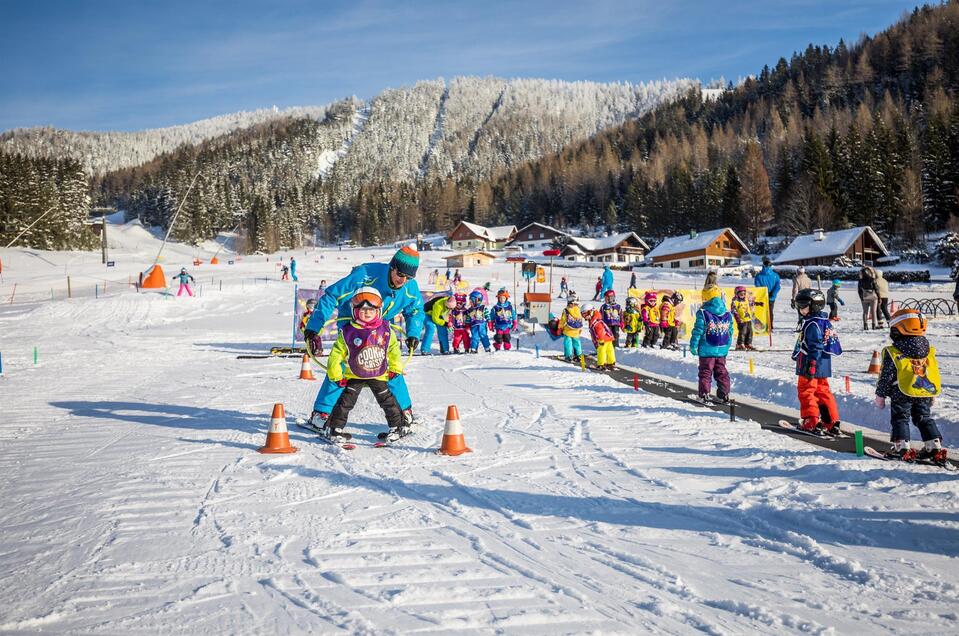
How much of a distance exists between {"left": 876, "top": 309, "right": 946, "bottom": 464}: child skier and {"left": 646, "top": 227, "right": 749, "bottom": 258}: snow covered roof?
198ft

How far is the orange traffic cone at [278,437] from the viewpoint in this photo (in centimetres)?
542

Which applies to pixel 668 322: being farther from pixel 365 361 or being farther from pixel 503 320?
pixel 365 361

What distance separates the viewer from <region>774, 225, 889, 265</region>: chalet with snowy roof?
48.8m

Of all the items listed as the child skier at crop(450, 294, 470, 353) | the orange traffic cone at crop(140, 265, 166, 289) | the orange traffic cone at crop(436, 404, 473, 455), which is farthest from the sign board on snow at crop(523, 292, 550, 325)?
the orange traffic cone at crop(140, 265, 166, 289)

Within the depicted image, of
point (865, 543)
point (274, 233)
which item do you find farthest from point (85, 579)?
point (274, 233)

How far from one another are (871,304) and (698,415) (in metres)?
13.4

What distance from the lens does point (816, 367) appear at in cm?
663

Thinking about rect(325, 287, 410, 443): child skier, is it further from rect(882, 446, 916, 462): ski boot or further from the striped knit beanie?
rect(882, 446, 916, 462): ski boot

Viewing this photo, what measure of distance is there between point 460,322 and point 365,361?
10779mm

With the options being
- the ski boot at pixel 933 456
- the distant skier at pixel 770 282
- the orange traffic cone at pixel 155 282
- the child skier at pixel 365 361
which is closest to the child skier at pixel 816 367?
the ski boot at pixel 933 456

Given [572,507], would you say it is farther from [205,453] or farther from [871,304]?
[871,304]

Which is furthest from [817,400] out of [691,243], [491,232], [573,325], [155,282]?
[491,232]

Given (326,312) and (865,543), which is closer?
(865,543)

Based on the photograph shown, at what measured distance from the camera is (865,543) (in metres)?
3.41
